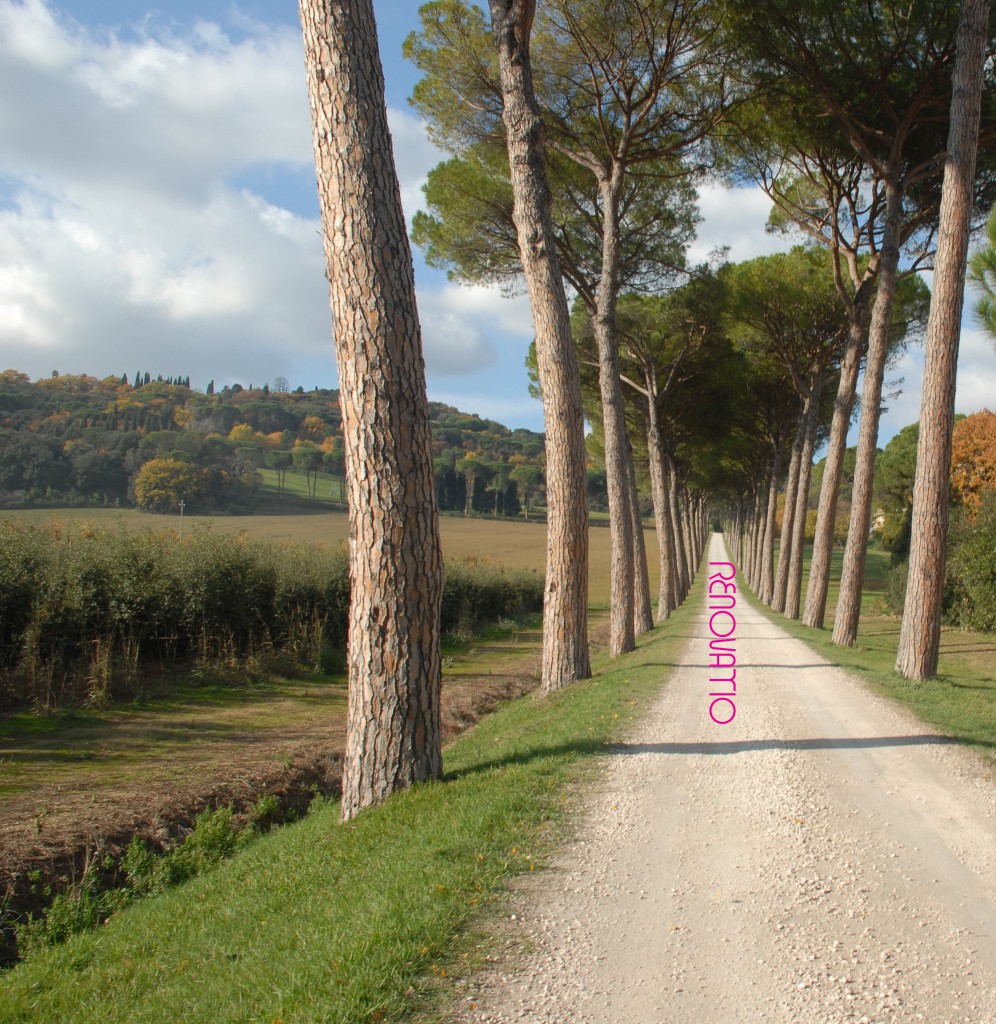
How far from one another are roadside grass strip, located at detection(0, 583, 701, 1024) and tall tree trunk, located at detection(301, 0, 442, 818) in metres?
0.58

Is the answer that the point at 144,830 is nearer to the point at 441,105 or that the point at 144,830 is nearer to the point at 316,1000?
the point at 316,1000

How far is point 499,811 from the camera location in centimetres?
479

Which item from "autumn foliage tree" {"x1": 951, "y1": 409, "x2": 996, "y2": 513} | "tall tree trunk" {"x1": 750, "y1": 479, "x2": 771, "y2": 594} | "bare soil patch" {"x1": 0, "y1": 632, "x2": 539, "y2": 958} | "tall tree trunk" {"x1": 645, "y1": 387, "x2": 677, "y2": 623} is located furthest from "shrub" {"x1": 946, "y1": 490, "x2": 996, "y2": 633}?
"bare soil patch" {"x1": 0, "y1": 632, "x2": 539, "y2": 958}

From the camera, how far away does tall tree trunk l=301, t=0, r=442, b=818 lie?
5.45 metres

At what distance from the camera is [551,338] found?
10016 millimetres

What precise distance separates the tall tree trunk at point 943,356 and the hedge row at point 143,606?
35.5ft

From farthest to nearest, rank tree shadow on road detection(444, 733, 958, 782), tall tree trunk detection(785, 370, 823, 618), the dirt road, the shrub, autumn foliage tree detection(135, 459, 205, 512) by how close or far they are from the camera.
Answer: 1. autumn foliage tree detection(135, 459, 205, 512)
2. tall tree trunk detection(785, 370, 823, 618)
3. the shrub
4. tree shadow on road detection(444, 733, 958, 782)
5. the dirt road

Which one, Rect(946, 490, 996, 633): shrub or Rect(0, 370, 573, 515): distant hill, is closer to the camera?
Rect(946, 490, 996, 633): shrub

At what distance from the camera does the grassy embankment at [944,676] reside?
713 centimetres

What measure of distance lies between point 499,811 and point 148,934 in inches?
79.6

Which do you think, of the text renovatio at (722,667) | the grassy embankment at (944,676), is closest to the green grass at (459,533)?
the text renovatio at (722,667)

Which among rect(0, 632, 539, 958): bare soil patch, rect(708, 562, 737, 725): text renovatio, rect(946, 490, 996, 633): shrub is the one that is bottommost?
rect(0, 632, 539, 958): bare soil patch

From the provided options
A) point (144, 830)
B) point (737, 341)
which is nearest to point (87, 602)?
point (144, 830)

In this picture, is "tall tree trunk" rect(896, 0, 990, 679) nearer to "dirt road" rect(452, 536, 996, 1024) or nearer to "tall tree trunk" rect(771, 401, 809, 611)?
"dirt road" rect(452, 536, 996, 1024)
